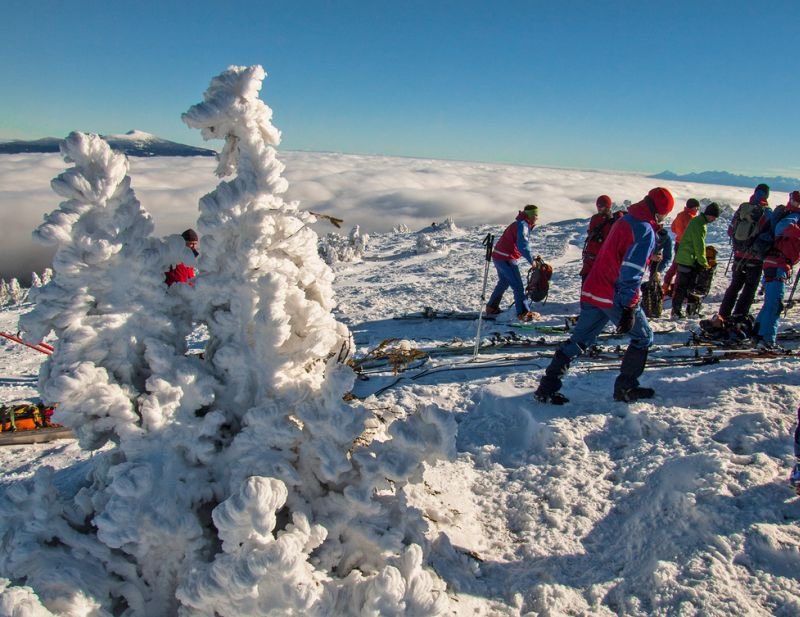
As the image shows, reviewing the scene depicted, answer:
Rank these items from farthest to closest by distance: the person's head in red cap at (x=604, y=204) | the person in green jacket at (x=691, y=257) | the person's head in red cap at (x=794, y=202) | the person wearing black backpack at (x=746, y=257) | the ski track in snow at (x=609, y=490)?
the person in green jacket at (x=691, y=257) < the person's head in red cap at (x=604, y=204) < the person wearing black backpack at (x=746, y=257) < the person's head in red cap at (x=794, y=202) < the ski track in snow at (x=609, y=490)

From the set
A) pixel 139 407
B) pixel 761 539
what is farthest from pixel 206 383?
pixel 761 539

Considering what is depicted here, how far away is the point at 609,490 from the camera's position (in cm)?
385

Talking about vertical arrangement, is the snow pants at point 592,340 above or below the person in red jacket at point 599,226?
below

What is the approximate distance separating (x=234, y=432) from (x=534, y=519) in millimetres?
2145

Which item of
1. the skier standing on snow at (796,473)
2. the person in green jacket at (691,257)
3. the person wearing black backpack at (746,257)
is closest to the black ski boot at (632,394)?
the skier standing on snow at (796,473)

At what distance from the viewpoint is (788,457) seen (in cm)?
384

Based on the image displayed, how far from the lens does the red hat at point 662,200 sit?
4.79 m

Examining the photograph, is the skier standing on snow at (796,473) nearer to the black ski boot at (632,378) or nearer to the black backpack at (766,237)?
the black ski boot at (632,378)

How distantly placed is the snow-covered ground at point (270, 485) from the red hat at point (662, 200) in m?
2.05

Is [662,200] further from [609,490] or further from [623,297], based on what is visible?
[609,490]

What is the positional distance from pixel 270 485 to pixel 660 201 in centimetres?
421

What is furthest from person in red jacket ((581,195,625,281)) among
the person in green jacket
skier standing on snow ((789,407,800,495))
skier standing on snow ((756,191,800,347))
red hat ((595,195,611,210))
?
skier standing on snow ((789,407,800,495))

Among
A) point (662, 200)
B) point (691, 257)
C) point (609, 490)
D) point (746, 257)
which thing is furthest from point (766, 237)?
point (609, 490)

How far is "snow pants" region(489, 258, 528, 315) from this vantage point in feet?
30.1
